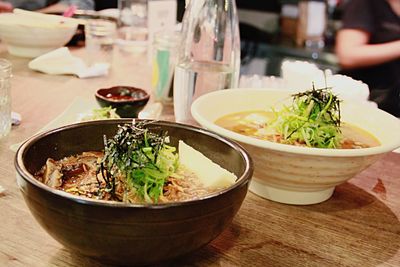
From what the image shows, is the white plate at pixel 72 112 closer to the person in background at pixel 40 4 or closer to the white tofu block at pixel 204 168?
the white tofu block at pixel 204 168

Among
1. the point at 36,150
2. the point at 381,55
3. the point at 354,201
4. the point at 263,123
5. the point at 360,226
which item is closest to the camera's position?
the point at 36,150

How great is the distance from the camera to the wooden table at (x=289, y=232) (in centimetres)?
91

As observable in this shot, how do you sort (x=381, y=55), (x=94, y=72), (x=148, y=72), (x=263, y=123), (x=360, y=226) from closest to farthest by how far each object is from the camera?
(x=360, y=226), (x=263, y=123), (x=94, y=72), (x=148, y=72), (x=381, y=55)

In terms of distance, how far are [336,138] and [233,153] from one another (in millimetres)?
305

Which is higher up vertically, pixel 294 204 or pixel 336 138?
pixel 336 138

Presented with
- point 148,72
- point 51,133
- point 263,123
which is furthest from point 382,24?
point 51,133

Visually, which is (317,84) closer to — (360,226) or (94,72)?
(360,226)

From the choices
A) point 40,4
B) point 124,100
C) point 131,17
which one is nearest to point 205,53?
point 124,100

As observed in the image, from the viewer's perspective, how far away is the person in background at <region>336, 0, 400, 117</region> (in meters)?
2.91

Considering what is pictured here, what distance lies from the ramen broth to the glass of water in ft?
3.96

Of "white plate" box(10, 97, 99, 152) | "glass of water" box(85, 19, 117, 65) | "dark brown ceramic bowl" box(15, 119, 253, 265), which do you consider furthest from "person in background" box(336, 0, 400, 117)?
"dark brown ceramic bowl" box(15, 119, 253, 265)

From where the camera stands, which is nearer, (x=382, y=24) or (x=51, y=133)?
(x=51, y=133)

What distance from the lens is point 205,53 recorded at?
1.64 metres

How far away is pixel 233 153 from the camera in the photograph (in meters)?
0.98
